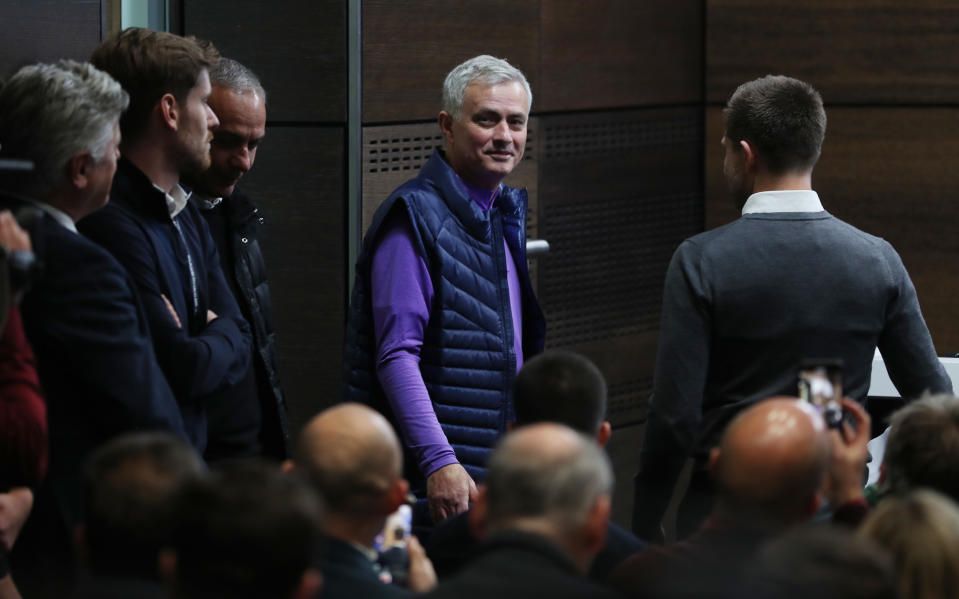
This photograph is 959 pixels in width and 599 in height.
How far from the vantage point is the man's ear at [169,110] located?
10.6 ft

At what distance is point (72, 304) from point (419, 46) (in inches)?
117

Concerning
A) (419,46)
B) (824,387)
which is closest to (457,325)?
(824,387)

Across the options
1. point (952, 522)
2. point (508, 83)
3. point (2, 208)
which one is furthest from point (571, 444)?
point (508, 83)

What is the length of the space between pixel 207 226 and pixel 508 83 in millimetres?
866

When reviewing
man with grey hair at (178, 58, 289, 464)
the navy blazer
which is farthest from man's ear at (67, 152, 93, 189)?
man with grey hair at (178, 58, 289, 464)

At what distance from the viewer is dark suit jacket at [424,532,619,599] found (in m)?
1.90

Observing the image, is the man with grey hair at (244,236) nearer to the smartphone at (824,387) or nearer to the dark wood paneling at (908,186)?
the smartphone at (824,387)

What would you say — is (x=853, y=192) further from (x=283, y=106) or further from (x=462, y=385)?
(x=462, y=385)

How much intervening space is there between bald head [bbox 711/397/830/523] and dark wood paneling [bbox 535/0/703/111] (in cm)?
401

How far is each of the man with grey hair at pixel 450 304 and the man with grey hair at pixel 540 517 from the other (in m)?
1.45

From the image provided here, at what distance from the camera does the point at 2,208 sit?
2.88 m

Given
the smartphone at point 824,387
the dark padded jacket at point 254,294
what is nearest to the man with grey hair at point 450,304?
the dark padded jacket at point 254,294

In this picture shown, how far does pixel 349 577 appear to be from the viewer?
2.16 meters

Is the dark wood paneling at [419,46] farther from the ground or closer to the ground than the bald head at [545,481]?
farther from the ground
